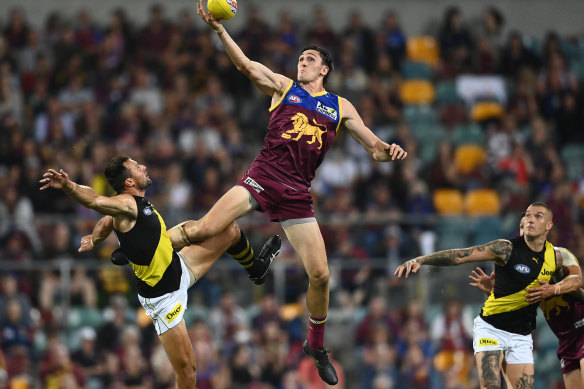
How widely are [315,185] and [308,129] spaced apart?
736 centimetres

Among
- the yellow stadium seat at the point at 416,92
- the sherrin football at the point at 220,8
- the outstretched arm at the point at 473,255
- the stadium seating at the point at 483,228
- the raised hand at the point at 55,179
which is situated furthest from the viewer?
the yellow stadium seat at the point at 416,92

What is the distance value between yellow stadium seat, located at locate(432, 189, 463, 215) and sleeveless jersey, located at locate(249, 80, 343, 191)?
7802 millimetres

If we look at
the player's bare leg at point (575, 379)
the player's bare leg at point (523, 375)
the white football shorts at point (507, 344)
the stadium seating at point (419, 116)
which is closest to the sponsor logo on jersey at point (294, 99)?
the white football shorts at point (507, 344)

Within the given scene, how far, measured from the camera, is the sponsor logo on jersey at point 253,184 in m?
8.84

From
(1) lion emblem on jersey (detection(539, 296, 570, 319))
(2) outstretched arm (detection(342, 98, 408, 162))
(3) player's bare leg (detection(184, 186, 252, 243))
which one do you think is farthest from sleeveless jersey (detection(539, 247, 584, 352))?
(3) player's bare leg (detection(184, 186, 252, 243))

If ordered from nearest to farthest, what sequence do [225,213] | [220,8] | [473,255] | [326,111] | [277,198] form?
[220,8] → [225,213] → [277,198] → [326,111] → [473,255]

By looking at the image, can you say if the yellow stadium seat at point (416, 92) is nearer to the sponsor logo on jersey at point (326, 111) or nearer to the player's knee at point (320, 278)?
the sponsor logo on jersey at point (326, 111)

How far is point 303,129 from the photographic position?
29.3 ft

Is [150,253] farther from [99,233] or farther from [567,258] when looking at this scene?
[567,258]

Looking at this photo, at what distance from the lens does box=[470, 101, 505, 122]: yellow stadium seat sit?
18688 millimetres

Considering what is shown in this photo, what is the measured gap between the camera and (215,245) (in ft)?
30.2

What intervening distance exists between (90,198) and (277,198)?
1697mm

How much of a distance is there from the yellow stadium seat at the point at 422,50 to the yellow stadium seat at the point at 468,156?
2.60 m

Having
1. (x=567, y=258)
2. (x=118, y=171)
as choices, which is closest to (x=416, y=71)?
(x=567, y=258)
